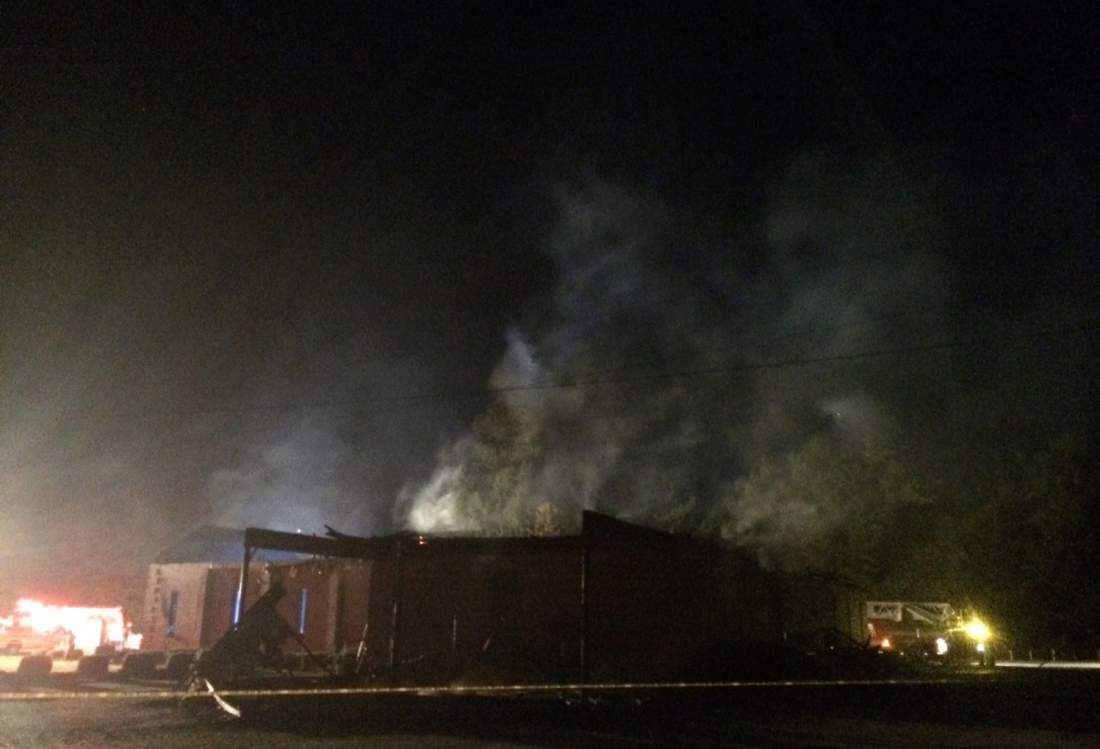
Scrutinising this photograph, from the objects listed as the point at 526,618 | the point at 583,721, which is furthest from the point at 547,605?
the point at 583,721

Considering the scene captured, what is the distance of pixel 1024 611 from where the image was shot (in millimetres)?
32125

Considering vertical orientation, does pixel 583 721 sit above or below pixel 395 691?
below

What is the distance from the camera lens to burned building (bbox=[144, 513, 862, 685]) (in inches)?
700

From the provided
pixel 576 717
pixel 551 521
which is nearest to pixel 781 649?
pixel 576 717

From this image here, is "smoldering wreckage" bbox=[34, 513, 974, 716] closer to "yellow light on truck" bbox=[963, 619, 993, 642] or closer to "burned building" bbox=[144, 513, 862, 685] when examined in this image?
"burned building" bbox=[144, 513, 862, 685]

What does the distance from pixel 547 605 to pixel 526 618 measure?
2.22 ft

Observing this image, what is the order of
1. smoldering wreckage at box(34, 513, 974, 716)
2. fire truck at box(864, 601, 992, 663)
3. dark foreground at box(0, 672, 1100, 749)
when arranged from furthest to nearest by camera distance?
fire truck at box(864, 601, 992, 663) → smoldering wreckage at box(34, 513, 974, 716) → dark foreground at box(0, 672, 1100, 749)

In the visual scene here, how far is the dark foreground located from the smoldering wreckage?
4.11ft

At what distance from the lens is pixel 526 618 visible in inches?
853

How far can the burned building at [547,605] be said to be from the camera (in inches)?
700

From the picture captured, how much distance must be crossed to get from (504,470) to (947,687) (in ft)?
93.4

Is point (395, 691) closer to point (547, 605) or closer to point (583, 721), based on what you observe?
point (583, 721)

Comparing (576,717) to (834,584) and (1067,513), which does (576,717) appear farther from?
(1067,513)

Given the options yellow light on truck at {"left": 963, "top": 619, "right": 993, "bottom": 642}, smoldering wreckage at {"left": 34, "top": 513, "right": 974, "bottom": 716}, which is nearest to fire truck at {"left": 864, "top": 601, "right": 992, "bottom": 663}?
yellow light on truck at {"left": 963, "top": 619, "right": 993, "bottom": 642}
